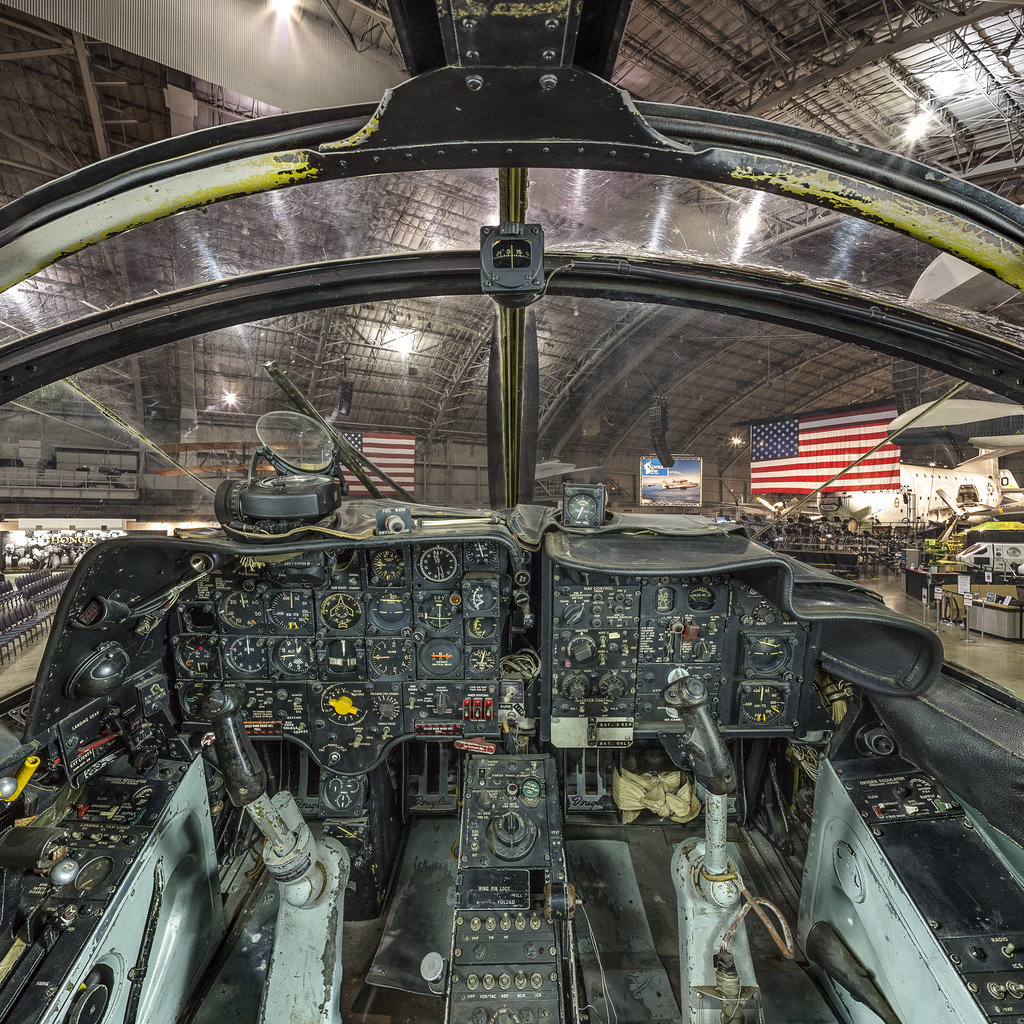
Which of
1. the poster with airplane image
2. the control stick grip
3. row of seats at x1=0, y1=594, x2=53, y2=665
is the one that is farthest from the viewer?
row of seats at x1=0, y1=594, x2=53, y2=665

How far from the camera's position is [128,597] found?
2641 mm

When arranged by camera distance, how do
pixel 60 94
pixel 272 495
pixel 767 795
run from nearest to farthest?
pixel 272 495
pixel 60 94
pixel 767 795

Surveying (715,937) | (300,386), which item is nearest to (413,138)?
(300,386)

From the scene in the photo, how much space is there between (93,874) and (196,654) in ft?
4.01

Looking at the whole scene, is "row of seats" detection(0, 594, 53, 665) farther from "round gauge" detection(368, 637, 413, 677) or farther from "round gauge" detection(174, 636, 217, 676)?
"round gauge" detection(368, 637, 413, 677)

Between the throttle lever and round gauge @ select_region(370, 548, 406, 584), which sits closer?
the throttle lever

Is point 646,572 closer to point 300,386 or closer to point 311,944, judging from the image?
point 300,386

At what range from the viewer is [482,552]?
9.93ft

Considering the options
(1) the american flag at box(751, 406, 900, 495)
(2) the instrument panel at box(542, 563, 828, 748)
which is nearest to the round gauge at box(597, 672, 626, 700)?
(2) the instrument panel at box(542, 563, 828, 748)

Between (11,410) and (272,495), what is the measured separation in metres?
1.17

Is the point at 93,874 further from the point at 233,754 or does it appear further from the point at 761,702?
the point at 761,702

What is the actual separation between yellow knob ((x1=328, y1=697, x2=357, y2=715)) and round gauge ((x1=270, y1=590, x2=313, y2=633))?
0.45m

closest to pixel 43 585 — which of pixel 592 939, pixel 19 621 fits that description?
pixel 19 621

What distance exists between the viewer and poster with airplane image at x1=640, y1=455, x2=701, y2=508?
154 inches
